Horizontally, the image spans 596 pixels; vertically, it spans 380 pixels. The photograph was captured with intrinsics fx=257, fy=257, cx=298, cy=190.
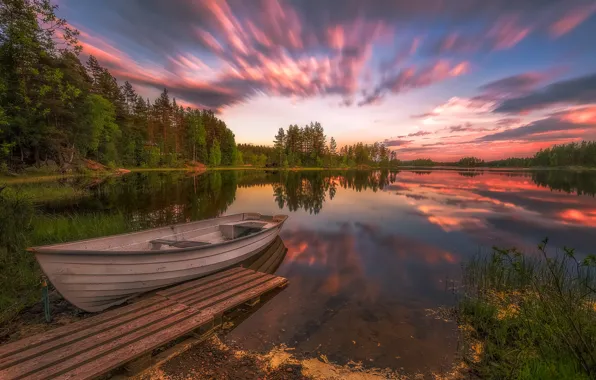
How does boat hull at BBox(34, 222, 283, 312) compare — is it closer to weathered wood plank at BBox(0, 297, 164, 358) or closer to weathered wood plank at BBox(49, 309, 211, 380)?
weathered wood plank at BBox(0, 297, 164, 358)

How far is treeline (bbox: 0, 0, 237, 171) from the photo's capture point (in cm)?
1201

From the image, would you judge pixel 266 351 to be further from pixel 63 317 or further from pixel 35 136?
pixel 35 136

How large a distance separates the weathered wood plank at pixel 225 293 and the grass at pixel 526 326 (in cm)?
620

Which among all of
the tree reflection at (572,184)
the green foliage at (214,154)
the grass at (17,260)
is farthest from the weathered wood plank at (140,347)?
the green foliage at (214,154)

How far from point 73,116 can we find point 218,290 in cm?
4565

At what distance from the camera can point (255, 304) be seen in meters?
8.24

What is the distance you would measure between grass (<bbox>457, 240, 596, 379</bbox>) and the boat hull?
814 cm

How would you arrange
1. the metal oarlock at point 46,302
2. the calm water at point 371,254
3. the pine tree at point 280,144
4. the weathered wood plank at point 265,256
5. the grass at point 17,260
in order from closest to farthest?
1. the metal oarlock at point 46,302
2. the calm water at point 371,254
3. the grass at point 17,260
4. the weathered wood plank at point 265,256
5. the pine tree at point 280,144

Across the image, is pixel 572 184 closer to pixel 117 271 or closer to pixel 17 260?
pixel 117 271

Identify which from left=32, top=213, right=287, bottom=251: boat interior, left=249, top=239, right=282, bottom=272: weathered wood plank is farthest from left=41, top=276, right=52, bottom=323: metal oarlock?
left=249, top=239, right=282, bottom=272: weathered wood plank

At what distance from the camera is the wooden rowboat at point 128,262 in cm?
634

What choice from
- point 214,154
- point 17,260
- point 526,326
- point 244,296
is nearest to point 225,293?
point 244,296

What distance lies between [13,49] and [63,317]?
13.6m

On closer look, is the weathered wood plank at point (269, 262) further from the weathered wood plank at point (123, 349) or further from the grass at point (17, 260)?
the grass at point (17, 260)
